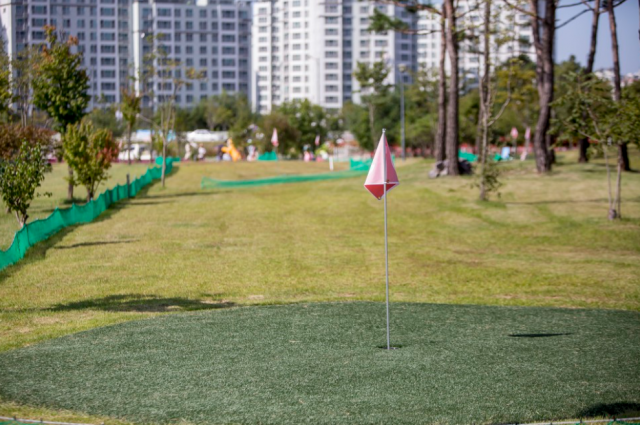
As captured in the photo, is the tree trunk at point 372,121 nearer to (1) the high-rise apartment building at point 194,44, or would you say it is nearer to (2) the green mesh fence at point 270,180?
(1) the high-rise apartment building at point 194,44

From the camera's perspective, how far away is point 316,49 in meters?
168

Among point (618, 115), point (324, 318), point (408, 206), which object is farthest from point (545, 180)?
point (324, 318)

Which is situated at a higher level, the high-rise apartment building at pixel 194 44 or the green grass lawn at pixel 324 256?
the high-rise apartment building at pixel 194 44

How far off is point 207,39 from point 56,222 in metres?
135

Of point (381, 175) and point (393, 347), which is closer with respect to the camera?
point (393, 347)

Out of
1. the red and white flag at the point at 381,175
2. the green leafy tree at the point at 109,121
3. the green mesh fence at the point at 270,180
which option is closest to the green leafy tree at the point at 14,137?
the green mesh fence at the point at 270,180

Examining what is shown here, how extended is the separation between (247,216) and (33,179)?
1154cm

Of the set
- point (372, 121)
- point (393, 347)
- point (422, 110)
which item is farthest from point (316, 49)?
point (393, 347)

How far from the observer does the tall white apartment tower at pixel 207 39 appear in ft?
489

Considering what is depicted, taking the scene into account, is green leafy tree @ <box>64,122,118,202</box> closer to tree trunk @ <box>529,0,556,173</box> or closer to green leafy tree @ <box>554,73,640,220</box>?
green leafy tree @ <box>554,73,640,220</box>

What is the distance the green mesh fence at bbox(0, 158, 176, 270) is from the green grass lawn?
39 cm

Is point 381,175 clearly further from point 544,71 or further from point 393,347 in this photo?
point 544,71

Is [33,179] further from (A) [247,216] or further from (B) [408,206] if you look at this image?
(B) [408,206]

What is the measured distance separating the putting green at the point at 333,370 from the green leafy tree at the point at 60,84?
24227 millimetres
